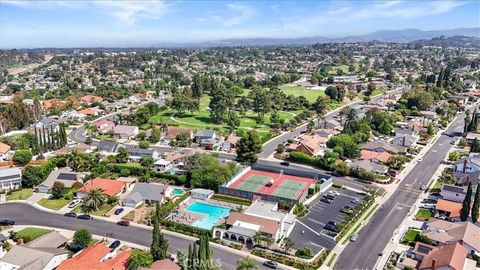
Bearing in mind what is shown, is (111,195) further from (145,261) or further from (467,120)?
(467,120)

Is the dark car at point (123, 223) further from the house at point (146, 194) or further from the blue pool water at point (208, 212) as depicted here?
the blue pool water at point (208, 212)

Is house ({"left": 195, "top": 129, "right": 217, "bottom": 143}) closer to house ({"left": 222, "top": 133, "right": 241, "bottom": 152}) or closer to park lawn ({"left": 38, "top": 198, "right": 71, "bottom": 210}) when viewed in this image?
house ({"left": 222, "top": 133, "right": 241, "bottom": 152})

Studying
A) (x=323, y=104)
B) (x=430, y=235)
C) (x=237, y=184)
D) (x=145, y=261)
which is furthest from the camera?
(x=323, y=104)

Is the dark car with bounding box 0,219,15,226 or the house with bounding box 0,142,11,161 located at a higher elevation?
the house with bounding box 0,142,11,161

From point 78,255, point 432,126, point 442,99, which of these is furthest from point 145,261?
point 442,99

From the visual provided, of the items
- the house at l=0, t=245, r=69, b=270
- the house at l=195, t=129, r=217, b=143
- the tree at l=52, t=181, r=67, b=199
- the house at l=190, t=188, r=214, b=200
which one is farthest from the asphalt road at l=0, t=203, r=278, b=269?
the house at l=195, t=129, r=217, b=143

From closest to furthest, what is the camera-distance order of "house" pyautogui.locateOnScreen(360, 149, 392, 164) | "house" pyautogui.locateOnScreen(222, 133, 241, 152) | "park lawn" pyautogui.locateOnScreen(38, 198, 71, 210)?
1. "park lawn" pyautogui.locateOnScreen(38, 198, 71, 210)
2. "house" pyautogui.locateOnScreen(360, 149, 392, 164)
3. "house" pyautogui.locateOnScreen(222, 133, 241, 152)
